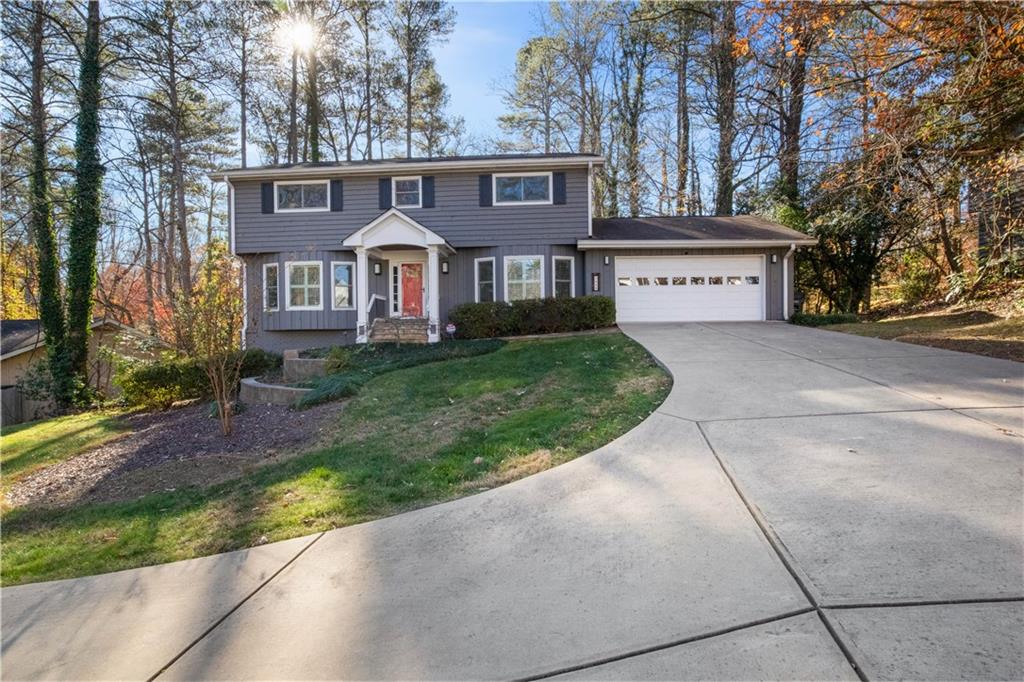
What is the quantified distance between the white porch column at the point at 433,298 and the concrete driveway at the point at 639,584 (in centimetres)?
1044

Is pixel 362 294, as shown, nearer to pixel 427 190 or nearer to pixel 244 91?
pixel 427 190

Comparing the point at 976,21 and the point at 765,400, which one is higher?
the point at 976,21

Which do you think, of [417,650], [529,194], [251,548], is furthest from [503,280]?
[417,650]

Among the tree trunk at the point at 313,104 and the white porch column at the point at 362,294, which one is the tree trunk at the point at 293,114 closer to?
the tree trunk at the point at 313,104

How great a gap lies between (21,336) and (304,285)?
9.93 meters

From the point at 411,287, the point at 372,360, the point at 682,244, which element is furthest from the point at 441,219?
the point at 682,244

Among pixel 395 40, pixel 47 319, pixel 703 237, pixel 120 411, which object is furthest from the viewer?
pixel 395 40

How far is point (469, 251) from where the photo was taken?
50.7 ft

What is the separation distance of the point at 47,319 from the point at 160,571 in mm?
15042

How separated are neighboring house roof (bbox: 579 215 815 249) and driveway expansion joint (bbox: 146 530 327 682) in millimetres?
12439

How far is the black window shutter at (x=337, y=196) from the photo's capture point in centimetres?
1545

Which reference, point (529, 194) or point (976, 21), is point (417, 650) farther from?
point (529, 194)

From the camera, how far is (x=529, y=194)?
49.7ft

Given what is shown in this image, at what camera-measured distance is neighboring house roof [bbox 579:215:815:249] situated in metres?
14.6
